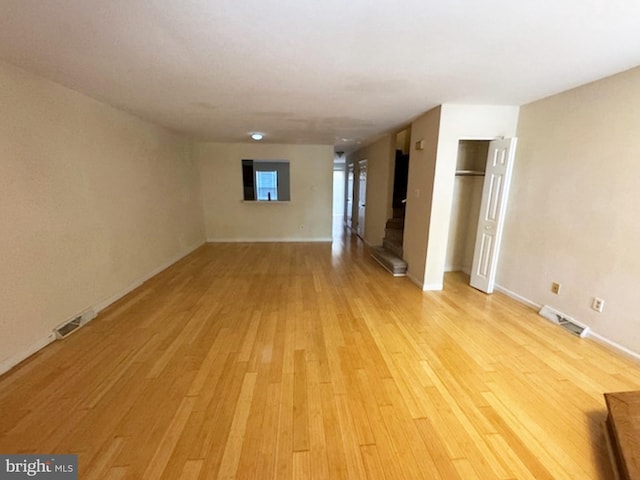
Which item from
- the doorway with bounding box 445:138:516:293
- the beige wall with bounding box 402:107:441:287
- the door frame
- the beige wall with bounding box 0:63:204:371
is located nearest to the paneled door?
the doorway with bounding box 445:138:516:293

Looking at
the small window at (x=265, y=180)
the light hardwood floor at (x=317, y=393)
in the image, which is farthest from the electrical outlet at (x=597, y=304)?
the small window at (x=265, y=180)

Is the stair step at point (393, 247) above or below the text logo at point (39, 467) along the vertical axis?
above

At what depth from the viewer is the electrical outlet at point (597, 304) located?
2.41 metres

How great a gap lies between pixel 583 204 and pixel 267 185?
5311mm

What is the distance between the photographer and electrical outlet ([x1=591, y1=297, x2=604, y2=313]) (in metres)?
2.41

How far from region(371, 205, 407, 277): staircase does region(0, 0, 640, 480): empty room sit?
0.25 ft

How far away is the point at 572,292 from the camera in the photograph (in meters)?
2.67

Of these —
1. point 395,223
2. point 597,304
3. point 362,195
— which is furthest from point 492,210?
→ point 362,195

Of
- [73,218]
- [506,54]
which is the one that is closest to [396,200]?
[506,54]

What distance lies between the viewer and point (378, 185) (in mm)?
5512

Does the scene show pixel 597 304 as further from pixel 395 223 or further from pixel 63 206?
pixel 63 206

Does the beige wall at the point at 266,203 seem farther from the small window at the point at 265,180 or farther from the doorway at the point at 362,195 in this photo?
the doorway at the point at 362,195

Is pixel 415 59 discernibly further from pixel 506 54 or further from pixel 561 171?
pixel 561 171

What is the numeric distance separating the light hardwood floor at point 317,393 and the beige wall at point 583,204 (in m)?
0.37
